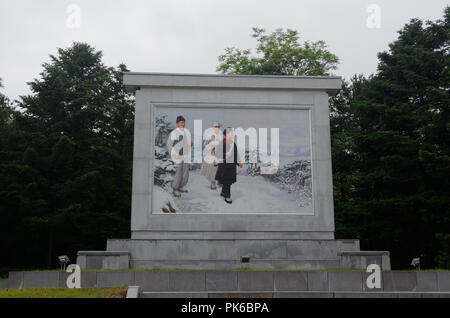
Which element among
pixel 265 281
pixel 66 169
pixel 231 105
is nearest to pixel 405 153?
pixel 231 105

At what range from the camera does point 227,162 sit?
20922 millimetres

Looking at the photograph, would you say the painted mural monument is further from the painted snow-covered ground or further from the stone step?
the stone step

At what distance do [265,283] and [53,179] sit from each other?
59.0ft

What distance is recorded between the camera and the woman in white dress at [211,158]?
20.8 metres

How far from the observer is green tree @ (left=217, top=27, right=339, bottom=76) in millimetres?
36812

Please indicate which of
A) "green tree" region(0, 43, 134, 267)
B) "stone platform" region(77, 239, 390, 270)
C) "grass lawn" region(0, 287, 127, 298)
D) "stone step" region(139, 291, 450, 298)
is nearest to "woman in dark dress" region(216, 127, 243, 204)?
"stone platform" region(77, 239, 390, 270)

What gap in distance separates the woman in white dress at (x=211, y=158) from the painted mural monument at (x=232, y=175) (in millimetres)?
42

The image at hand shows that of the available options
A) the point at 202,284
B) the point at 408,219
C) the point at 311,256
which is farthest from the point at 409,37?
the point at 202,284

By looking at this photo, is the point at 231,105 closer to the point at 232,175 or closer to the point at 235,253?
the point at 232,175

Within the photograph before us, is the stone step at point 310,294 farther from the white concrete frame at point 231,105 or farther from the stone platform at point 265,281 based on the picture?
the white concrete frame at point 231,105

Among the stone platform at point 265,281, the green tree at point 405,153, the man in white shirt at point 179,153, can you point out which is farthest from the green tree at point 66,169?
the green tree at point 405,153

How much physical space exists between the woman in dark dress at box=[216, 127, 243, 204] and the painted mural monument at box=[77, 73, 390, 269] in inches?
1.6

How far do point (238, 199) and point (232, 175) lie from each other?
3.40ft
